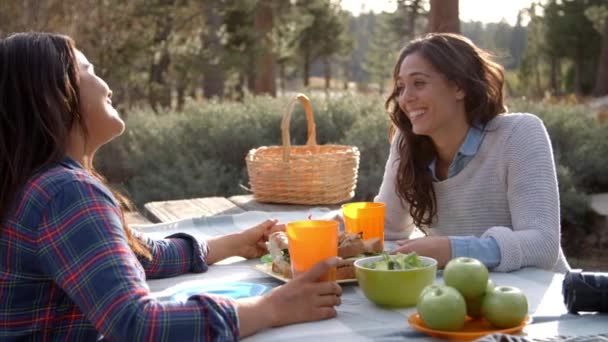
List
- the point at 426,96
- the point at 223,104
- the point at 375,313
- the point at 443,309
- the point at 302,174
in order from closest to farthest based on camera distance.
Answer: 1. the point at 443,309
2. the point at 375,313
3. the point at 426,96
4. the point at 302,174
5. the point at 223,104

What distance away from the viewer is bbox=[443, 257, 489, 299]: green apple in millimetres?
1592

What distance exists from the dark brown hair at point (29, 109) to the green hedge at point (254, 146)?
4.40 meters

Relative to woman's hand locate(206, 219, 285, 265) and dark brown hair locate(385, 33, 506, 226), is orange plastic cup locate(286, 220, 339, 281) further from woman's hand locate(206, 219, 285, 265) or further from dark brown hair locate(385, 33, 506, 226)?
dark brown hair locate(385, 33, 506, 226)

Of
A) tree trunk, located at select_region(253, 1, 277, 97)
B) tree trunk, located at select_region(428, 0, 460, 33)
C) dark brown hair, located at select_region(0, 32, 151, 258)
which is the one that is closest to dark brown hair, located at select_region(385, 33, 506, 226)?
dark brown hair, located at select_region(0, 32, 151, 258)

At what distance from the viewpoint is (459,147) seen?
8.88ft

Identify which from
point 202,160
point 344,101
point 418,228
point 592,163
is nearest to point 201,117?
point 202,160

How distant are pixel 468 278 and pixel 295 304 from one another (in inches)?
15.0

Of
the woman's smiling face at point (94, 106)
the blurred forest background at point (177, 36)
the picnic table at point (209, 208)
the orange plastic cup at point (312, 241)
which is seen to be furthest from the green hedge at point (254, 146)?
the woman's smiling face at point (94, 106)

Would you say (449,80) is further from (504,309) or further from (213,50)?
(213,50)

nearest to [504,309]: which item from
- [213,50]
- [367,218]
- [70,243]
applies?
[367,218]

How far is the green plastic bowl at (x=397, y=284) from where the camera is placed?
1789 mm

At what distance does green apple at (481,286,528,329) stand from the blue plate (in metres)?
0.65

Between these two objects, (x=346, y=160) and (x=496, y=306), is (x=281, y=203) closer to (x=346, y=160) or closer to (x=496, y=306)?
(x=346, y=160)

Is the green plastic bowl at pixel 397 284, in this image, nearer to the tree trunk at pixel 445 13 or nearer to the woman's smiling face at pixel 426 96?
the woman's smiling face at pixel 426 96
